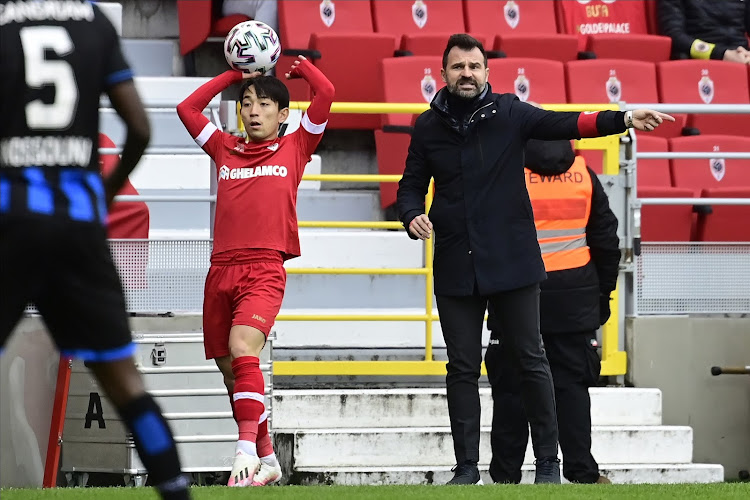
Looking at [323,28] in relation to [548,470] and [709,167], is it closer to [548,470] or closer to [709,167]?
[709,167]

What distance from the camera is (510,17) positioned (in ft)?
37.9

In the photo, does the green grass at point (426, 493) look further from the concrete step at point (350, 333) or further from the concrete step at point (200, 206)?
the concrete step at point (200, 206)

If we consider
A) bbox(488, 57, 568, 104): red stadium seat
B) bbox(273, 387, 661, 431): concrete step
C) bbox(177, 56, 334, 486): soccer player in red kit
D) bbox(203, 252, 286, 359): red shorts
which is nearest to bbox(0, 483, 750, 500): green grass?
bbox(177, 56, 334, 486): soccer player in red kit

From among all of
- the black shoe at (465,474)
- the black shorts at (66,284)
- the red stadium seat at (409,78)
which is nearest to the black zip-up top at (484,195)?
the black shoe at (465,474)

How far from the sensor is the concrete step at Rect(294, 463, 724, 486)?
7340 mm

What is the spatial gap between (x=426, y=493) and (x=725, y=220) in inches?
192

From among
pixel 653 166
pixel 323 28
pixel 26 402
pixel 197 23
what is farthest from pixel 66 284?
pixel 197 23

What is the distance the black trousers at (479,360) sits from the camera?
19.2ft

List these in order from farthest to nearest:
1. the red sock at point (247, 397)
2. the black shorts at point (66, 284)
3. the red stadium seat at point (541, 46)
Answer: the red stadium seat at point (541, 46) → the red sock at point (247, 397) → the black shorts at point (66, 284)

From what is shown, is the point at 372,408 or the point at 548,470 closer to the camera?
the point at 548,470

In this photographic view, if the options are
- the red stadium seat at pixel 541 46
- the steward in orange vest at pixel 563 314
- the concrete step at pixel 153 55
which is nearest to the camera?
the steward in orange vest at pixel 563 314

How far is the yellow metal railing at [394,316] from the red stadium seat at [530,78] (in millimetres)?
1642

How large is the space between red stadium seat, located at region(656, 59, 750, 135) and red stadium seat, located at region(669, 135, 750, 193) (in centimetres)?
66

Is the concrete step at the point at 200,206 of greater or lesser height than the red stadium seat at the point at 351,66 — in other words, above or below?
below
